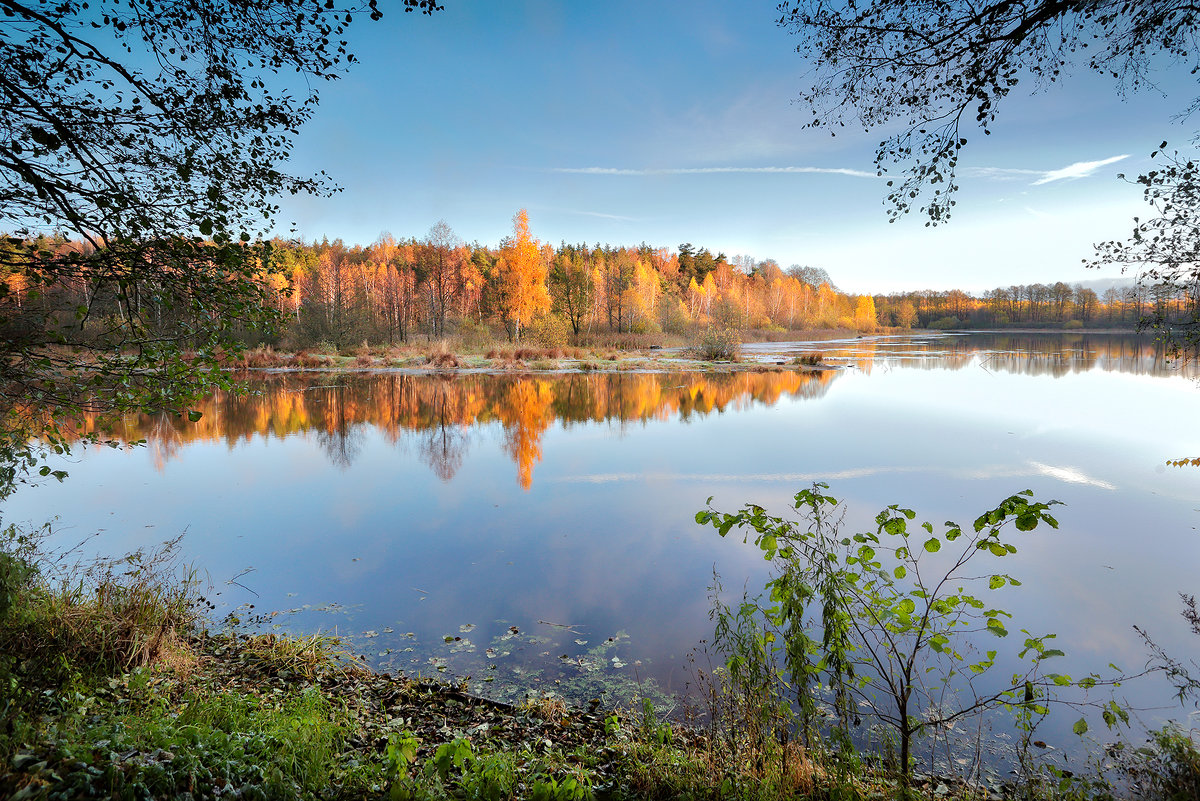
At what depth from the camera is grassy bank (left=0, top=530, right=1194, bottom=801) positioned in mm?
2996

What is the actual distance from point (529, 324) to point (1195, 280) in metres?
43.7

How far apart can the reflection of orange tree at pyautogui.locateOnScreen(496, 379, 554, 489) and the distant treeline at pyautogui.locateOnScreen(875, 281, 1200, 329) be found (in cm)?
7788

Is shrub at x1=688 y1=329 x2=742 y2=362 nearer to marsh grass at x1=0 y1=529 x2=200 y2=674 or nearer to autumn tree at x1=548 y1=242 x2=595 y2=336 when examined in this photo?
autumn tree at x1=548 y1=242 x2=595 y2=336

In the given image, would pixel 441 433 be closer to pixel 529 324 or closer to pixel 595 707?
pixel 595 707

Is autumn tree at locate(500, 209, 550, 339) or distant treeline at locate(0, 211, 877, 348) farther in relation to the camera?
autumn tree at locate(500, 209, 550, 339)

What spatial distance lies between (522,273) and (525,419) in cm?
2686

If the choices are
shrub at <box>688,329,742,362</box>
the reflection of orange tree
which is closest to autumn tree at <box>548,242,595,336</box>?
shrub at <box>688,329,742,362</box>

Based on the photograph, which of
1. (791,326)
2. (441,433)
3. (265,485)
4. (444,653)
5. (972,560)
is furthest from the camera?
(791,326)

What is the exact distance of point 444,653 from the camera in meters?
5.65

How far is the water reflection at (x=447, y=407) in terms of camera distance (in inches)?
620

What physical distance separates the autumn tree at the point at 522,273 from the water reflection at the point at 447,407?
13080 millimetres

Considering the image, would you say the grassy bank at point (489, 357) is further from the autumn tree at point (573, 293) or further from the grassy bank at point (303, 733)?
the grassy bank at point (303, 733)

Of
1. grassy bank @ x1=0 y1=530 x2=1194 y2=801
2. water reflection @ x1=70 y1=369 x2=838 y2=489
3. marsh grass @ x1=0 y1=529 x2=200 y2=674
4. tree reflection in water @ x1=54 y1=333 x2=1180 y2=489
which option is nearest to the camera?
grassy bank @ x1=0 y1=530 x2=1194 y2=801

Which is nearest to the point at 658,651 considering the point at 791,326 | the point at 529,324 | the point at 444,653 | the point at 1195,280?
the point at 444,653
